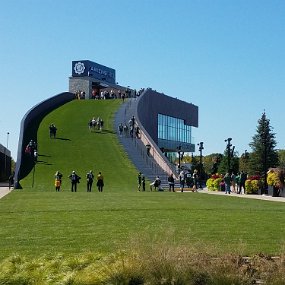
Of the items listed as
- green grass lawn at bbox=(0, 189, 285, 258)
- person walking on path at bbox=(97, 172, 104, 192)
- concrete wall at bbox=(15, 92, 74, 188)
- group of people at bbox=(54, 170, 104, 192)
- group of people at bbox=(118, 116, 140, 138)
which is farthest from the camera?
group of people at bbox=(118, 116, 140, 138)

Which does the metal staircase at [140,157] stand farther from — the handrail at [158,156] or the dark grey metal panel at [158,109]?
the dark grey metal panel at [158,109]

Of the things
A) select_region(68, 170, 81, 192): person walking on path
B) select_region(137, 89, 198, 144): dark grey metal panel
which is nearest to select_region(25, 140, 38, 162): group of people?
select_region(68, 170, 81, 192): person walking on path

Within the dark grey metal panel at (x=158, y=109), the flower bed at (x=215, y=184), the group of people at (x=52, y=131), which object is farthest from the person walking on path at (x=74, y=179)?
the dark grey metal panel at (x=158, y=109)

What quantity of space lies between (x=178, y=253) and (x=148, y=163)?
40.9 metres

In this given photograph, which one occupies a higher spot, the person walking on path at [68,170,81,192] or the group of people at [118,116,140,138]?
the group of people at [118,116,140,138]

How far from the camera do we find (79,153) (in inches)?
1977

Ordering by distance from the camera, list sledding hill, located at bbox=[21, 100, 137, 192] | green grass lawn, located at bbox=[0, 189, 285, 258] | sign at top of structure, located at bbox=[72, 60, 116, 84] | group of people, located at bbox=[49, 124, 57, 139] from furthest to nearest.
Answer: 1. sign at top of structure, located at bbox=[72, 60, 116, 84]
2. group of people, located at bbox=[49, 124, 57, 139]
3. sledding hill, located at bbox=[21, 100, 137, 192]
4. green grass lawn, located at bbox=[0, 189, 285, 258]

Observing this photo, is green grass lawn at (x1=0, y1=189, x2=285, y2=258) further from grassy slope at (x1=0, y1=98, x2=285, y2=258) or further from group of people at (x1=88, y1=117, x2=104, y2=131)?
group of people at (x1=88, y1=117, x2=104, y2=131)

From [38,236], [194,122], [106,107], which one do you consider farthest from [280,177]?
[194,122]

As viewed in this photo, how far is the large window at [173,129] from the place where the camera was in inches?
3642

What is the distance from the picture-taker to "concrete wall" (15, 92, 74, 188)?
146 feet

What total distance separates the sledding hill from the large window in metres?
25.0

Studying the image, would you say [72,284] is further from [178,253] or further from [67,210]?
[67,210]

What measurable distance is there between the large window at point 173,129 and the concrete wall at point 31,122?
18133 mm
